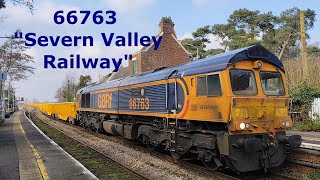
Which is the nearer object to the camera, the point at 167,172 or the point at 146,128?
the point at 167,172

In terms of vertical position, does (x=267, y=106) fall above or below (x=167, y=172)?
above

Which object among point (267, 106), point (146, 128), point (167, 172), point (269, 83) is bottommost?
point (167, 172)

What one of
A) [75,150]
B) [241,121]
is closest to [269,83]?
[241,121]

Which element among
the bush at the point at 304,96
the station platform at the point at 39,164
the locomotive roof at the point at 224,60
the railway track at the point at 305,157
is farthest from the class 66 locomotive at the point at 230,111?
the bush at the point at 304,96

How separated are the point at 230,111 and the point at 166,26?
3377 cm

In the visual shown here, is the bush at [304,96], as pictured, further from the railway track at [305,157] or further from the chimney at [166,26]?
the chimney at [166,26]

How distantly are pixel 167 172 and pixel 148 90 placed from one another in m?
3.91

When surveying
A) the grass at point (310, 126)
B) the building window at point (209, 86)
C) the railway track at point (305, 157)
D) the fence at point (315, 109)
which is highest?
the building window at point (209, 86)

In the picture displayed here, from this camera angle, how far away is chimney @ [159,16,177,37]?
1612 inches

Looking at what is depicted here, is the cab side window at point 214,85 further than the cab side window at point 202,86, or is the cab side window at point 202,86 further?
the cab side window at point 202,86

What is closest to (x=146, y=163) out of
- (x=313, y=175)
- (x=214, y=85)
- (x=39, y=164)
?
(x=39, y=164)

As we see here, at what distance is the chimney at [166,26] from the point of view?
4094 cm

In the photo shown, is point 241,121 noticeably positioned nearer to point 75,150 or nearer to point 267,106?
point 267,106

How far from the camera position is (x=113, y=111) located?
56.7 ft
